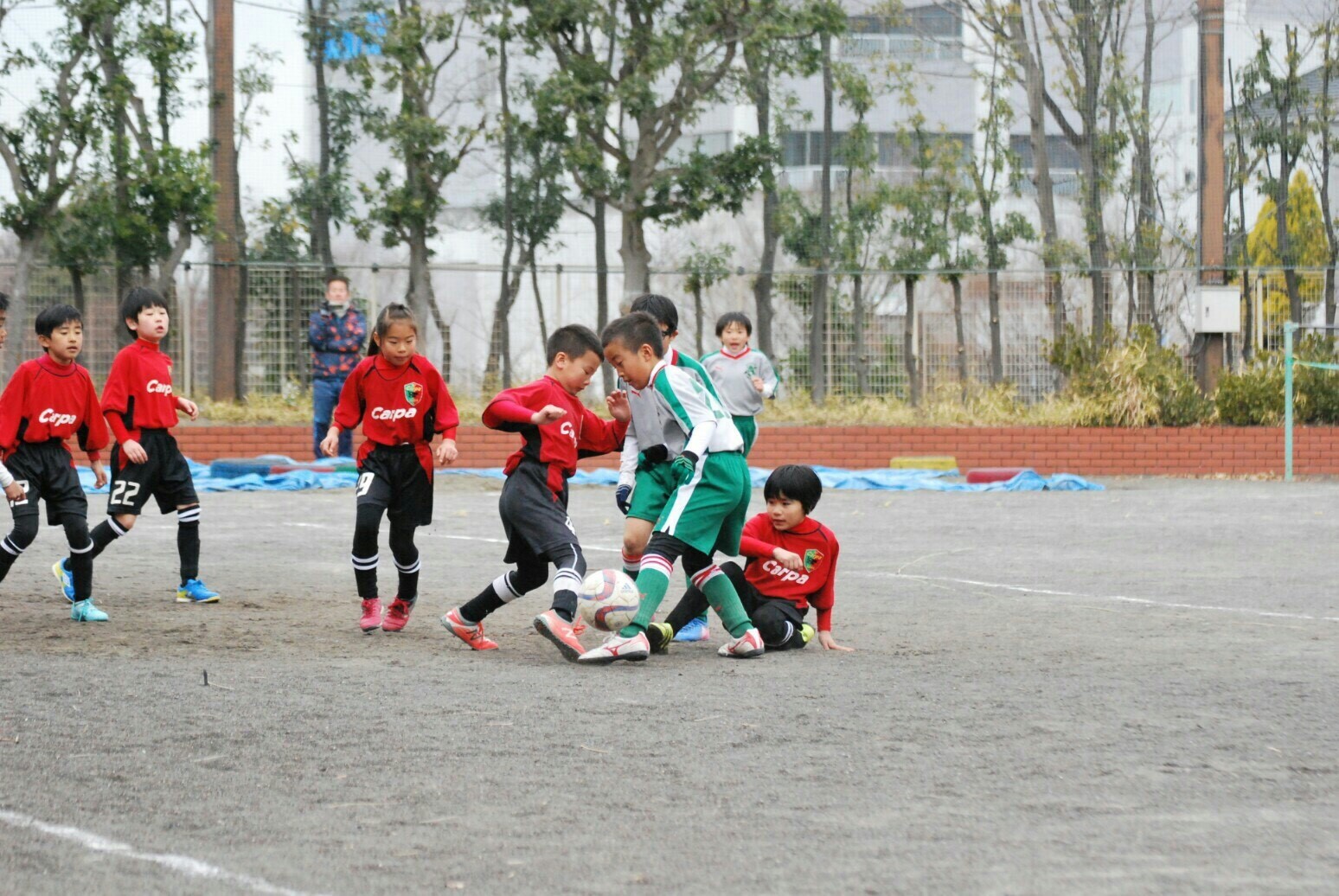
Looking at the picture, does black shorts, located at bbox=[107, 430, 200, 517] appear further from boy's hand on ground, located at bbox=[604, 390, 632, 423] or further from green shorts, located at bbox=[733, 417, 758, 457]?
green shorts, located at bbox=[733, 417, 758, 457]

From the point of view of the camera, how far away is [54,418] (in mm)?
8031

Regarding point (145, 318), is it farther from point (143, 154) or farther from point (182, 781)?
point (143, 154)

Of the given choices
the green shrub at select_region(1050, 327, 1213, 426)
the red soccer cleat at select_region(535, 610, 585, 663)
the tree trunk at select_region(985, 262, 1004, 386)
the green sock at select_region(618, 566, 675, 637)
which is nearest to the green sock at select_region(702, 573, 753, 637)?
the green sock at select_region(618, 566, 675, 637)

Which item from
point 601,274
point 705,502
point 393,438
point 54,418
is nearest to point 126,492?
point 54,418

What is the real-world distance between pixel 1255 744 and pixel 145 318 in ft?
19.2

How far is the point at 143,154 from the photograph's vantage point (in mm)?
21000

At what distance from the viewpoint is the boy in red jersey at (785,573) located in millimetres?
7254

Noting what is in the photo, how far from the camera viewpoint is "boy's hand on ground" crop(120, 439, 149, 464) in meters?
8.44

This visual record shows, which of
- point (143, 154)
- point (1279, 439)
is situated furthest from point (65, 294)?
point (1279, 439)

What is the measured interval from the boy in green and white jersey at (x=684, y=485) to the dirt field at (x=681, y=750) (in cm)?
19

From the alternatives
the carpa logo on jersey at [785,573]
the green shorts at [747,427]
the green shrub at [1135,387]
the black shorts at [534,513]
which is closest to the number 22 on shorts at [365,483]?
the black shorts at [534,513]

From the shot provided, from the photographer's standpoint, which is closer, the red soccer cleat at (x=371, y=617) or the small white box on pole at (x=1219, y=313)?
the red soccer cleat at (x=371, y=617)

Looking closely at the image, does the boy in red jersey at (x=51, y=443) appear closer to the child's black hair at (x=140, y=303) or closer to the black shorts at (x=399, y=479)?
the child's black hair at (x=140, y=303)

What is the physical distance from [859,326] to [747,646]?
16.1m
